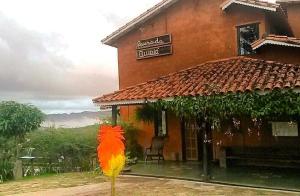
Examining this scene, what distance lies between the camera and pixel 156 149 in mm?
18125

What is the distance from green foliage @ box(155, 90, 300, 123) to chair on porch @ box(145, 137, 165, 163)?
14.0 ft

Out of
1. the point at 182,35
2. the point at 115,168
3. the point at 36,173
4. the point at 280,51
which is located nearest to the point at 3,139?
the point at 36,173

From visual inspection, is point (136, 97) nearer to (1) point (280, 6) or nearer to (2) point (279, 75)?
(2) point (279, 75)

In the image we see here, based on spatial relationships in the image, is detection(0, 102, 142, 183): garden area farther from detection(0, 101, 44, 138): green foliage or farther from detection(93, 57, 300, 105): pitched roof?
detection(93, 57, 300, 105): pitched roof

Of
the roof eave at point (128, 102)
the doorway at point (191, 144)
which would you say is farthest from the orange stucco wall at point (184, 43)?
the roof eave at point (128, 102)

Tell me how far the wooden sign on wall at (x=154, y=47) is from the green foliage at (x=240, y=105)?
19.2 feet

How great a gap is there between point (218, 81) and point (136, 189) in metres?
4.57

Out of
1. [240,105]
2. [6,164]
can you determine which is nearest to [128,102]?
[240,105]

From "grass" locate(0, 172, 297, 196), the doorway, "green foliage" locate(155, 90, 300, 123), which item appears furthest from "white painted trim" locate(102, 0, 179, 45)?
"grass" locate(0, 172, 297, 196)

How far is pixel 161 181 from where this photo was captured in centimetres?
1371

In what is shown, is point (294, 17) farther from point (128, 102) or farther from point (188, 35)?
point (128, 102)

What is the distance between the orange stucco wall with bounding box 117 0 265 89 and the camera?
57.4 ft

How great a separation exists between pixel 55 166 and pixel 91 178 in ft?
12.2

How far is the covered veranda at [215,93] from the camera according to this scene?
495 inches
